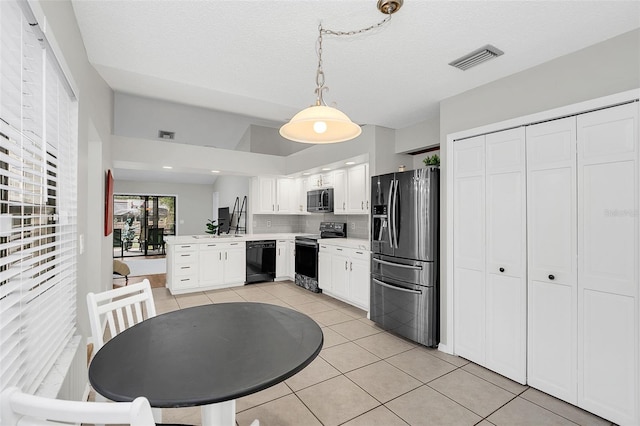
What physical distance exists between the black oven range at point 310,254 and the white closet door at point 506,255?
2915 millimetres

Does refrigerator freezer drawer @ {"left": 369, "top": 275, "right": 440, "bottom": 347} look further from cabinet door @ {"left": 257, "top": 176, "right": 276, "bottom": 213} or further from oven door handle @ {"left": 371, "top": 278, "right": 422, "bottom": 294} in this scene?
cabinet door @ {"left": 257, "top": 176, "right": 276, "bottom": 213}

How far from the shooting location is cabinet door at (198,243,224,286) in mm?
5359

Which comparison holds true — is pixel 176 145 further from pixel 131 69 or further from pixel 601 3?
pixel 601 3

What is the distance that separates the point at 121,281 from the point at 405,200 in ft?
19.0

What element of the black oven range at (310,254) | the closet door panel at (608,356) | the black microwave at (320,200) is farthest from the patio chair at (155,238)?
the closet door panel at (608,356)

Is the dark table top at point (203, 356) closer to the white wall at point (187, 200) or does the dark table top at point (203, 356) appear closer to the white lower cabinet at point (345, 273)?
the white lower cabinet at point (345, 273)

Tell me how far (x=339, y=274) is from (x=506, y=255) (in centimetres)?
251

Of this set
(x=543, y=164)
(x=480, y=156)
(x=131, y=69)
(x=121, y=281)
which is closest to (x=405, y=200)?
(x=480, y=156)

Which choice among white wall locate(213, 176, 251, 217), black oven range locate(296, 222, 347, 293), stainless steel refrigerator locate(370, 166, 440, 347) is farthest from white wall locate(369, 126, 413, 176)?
white wall locate(213, 176, 251, 217)

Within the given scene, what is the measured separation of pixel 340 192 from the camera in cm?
518

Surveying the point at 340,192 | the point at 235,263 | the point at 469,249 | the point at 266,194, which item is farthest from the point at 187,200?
the point at 469,249

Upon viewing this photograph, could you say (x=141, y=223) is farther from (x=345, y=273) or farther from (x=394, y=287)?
(x=394, y=287)

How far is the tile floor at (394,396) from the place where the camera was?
214 centimetres

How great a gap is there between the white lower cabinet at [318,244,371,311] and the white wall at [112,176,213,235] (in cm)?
747
